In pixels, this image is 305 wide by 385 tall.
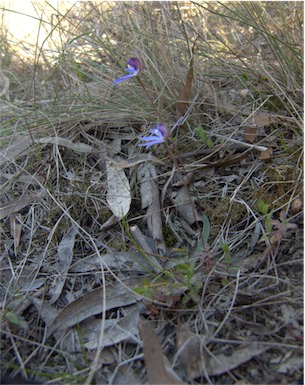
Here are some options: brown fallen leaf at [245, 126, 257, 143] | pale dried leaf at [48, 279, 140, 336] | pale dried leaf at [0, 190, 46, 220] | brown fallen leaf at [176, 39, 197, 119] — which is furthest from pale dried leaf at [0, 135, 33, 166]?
brown fallen leaf at [245, 126, 257, 143]

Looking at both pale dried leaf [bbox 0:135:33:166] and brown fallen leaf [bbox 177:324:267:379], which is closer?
brown fallen leaf [bbox 177:324:267:379]

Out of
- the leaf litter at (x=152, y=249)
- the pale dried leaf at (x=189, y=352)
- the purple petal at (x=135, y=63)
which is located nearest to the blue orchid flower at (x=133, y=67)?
the purple petal at (x=135, y=63)

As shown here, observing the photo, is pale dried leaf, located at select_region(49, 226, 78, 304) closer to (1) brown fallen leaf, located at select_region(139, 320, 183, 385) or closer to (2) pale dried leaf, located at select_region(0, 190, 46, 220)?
(2) pale dried leaf, located at select_region(0, 190, 46, 220)

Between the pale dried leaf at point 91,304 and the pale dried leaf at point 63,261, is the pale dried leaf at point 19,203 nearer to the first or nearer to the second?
the pale dried leaf at point 63,261

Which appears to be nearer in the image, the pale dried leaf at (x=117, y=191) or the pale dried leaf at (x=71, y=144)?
the pale dried leaf at (x=117, y=191)

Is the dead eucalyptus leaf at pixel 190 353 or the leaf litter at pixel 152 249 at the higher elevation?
the leaf litter at pixel 152 249

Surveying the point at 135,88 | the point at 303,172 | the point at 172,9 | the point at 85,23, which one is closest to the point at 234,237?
the point at 303,172

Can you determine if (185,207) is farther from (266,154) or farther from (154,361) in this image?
(154,361)
